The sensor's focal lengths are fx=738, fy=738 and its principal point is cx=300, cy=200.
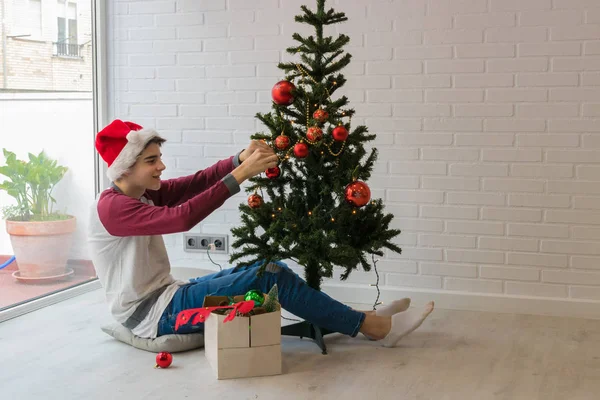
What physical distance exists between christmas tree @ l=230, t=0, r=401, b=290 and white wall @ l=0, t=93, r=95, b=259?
1.34 meters

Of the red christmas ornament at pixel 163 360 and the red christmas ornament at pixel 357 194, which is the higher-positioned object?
the red christmas ornament at pixel 357 194

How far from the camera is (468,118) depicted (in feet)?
12.4

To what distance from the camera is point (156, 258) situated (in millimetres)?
3102

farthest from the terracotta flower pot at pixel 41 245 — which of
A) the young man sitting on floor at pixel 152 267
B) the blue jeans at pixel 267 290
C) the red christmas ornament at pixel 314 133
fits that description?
the red christmas ornament at pixel 314 133

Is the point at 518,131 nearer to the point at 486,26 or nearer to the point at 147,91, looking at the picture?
the point at 486,26

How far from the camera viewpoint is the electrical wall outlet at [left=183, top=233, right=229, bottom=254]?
429cm

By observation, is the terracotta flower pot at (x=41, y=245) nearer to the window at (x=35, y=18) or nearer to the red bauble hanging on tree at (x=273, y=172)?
the window at (x=35, y=18)

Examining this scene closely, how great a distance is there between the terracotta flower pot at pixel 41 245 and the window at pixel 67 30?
0.94m

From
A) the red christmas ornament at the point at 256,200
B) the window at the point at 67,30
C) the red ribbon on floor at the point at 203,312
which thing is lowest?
the red ribbon on floor at the point at 203,312

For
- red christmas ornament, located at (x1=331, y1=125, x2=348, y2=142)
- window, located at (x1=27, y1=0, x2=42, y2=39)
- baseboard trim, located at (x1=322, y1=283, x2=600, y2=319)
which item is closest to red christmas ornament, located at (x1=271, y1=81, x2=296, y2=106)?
red christmas ornament, located at (x1=331, y1=125, x2=348, y2=142)

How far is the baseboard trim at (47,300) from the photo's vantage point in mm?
3609

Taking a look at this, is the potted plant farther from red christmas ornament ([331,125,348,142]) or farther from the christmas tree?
red christmas ornament ([331,125,348,142])

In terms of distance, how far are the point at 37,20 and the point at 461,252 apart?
2.50m

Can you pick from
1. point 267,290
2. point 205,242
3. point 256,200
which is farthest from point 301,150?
point 205,242
